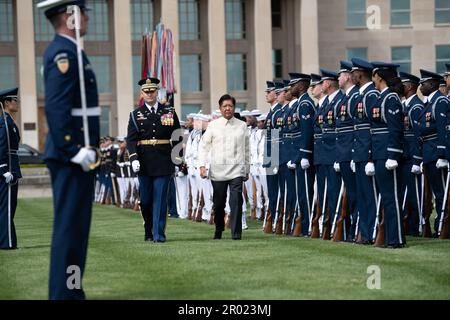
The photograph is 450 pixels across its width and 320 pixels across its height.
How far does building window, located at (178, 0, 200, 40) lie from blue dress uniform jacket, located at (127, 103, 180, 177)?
59199mm

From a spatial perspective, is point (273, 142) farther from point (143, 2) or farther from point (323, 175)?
point (143, 2)

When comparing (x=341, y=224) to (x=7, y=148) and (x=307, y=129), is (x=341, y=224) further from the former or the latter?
(x=7, y=148)

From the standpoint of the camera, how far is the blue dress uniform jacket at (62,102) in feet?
32.4

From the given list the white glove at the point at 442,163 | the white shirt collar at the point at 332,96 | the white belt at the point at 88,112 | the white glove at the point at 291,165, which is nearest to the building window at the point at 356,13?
the white glove at the point at 291,165

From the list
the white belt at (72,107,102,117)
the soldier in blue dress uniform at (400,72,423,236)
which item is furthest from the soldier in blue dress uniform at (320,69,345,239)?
the white belt at (72,107,102,117)

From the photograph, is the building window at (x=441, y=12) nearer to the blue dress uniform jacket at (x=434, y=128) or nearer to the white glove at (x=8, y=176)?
the blue dress uniform jacket at (x=434, y=128)

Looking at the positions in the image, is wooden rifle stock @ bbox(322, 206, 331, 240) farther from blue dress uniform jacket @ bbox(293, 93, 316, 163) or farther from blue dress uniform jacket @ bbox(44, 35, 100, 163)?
blue dress uniform jacket @ bbox(44, 35, 100, 163)

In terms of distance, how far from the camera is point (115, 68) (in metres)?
73.2

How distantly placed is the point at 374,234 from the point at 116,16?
189ft

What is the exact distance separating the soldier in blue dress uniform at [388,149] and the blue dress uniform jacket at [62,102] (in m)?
6.24

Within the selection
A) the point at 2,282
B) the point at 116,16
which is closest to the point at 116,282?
→ the point at 2,282

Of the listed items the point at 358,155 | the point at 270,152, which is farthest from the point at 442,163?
the point at 270,152

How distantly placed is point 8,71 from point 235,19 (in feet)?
52.3

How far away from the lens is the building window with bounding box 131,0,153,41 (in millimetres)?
75625
